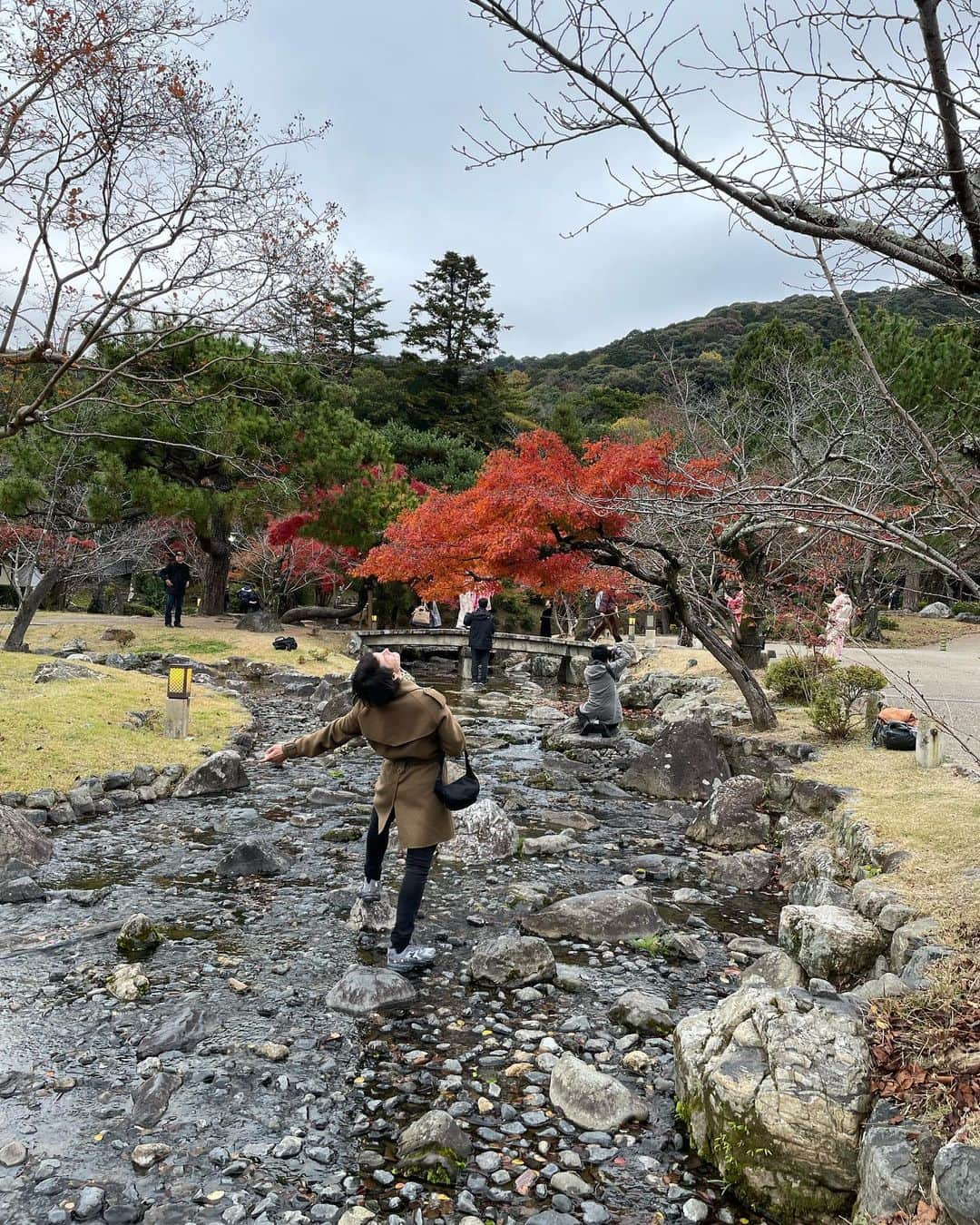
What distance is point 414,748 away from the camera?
5422 mm

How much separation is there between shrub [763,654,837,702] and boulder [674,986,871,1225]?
1024 cm

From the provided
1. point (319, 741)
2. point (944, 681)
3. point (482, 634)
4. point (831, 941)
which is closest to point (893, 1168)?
point (831, 941)

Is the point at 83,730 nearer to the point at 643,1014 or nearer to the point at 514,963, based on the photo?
the point at 514,963

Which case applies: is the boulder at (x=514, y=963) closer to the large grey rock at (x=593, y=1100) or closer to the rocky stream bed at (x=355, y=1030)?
the rocky stream bed at (x=355, y=1030)

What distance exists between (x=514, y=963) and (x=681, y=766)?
5.85 m

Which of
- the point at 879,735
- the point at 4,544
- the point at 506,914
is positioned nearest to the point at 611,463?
the point at 879,735

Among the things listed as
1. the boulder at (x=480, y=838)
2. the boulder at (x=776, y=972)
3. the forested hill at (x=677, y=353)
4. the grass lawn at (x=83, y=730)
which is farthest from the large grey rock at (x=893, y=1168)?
the forested hill at (x=677, y=353)

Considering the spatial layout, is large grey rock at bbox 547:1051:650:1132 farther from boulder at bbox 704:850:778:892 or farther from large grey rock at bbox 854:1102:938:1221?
boulder at bbox 704:850:778:892

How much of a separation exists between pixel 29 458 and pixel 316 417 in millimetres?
7570

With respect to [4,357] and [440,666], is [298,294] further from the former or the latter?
[440,666]

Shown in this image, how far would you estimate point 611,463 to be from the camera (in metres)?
14.6

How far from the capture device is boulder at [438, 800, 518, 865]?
307 inches

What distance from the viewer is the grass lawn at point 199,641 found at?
68.0 feet

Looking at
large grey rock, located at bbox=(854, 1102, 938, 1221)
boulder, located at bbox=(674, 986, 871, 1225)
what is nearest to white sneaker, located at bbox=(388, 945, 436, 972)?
boulder, located at bbox=(674, 986, 871, 1225)
